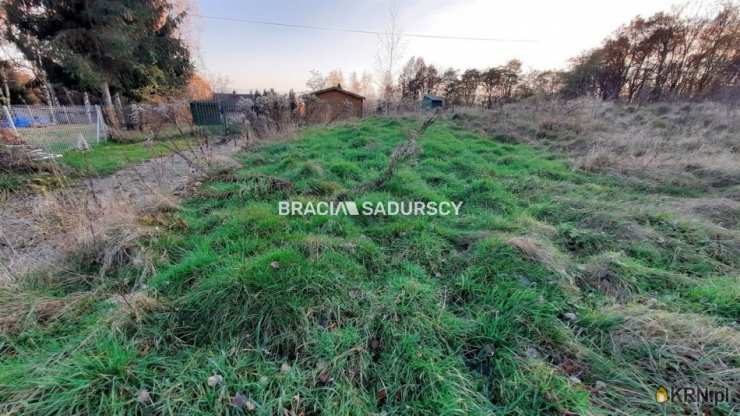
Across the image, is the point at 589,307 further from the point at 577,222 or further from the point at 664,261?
the point at 577,222

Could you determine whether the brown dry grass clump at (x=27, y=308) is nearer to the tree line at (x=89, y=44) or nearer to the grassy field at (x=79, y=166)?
the grassy field at (x=79, y=166)

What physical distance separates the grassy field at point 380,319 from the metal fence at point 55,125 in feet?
22.9

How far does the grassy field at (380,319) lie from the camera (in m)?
1.33

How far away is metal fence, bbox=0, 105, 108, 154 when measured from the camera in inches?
255

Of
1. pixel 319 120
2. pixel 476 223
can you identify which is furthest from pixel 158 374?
pixel 319 120

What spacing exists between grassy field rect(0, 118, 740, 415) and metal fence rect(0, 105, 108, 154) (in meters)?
6.97

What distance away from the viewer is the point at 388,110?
15.1 meters

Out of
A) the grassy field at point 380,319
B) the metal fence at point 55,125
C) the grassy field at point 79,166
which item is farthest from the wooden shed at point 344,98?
the grassy field at point 380,319

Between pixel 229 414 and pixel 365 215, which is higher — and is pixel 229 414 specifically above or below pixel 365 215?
below

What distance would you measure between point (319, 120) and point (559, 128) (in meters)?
9.76

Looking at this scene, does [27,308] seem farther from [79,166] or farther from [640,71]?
[640,71]

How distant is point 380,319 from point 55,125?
441 inches

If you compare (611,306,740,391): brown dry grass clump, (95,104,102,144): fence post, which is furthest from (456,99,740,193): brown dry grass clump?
(95,104,102,144): fence post

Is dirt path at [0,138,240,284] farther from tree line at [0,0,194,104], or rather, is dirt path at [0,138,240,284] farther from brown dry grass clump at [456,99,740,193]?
tree line at [0,0,194,104]
